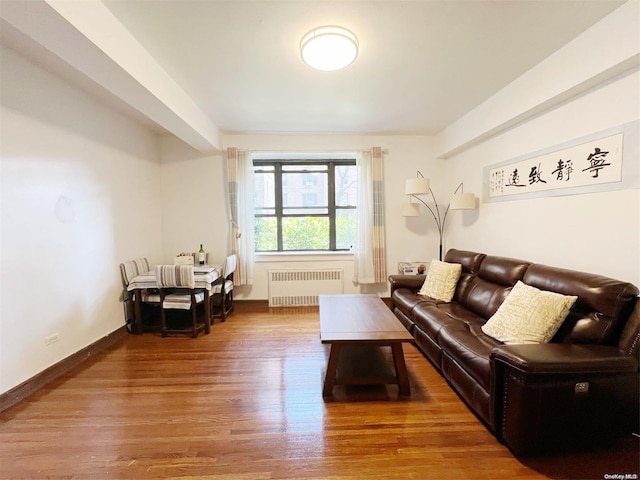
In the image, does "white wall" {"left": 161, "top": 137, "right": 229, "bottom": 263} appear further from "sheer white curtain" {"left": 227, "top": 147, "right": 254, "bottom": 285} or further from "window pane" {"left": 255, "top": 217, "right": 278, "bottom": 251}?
"window pane" {"left": 255, "top": 217, "right": 278, "bottom": 251}

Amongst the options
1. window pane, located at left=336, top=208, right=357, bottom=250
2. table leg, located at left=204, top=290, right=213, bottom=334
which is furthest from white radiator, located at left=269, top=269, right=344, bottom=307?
table leg, located at left=204, top=290, right=213, bottom=334

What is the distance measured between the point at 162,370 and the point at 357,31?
321 centimetres

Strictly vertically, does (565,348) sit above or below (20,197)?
below

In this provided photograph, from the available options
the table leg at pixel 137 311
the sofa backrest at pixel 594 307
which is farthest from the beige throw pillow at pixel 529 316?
Result: the table leg at pixel 137 311

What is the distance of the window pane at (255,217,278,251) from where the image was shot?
15.1 ft

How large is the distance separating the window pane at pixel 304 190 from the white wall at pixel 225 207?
51 cm

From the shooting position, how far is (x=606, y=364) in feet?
4.93

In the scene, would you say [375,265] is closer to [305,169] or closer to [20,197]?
[305,169]

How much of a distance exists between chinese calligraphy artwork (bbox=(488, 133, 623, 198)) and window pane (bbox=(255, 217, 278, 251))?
124 inches

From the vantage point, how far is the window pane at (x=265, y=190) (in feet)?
14.9

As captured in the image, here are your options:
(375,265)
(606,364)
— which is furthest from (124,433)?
(375,265)

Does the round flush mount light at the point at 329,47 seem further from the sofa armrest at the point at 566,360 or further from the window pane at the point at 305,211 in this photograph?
the window pane at the point at 305,211

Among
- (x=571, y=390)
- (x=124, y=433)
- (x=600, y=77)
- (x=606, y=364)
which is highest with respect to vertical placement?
(x=600, y=77)

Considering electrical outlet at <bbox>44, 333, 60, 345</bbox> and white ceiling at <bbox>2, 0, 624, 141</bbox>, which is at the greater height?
white ceiling at <bbox>2, 0, 624, 141</bbox>
